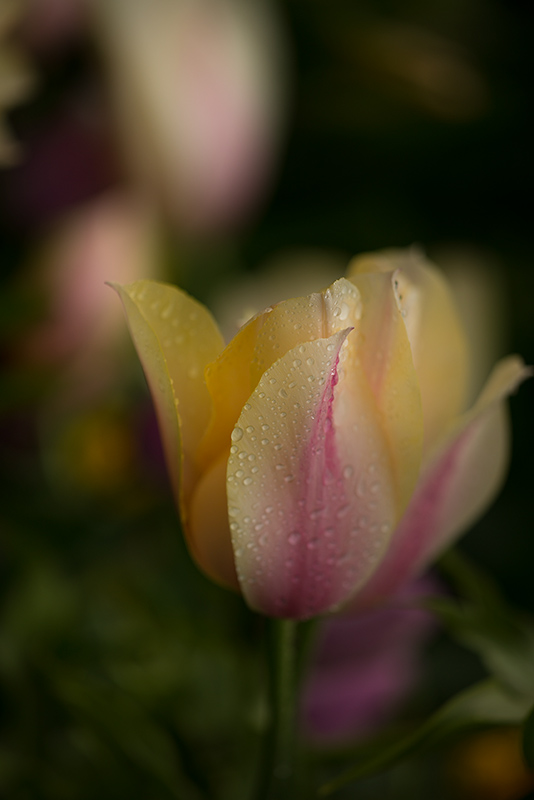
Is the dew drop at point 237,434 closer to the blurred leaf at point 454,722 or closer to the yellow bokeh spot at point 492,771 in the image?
the blurred leaf at point 454,722

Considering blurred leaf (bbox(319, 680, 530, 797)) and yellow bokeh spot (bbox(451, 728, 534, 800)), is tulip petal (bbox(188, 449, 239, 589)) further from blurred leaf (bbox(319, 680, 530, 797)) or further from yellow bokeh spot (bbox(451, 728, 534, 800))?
yellow bokeh spot (bbox(451, 728, 534, 800))

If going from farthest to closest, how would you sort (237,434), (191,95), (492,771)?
(191,95) → (492,771) → (237,434)

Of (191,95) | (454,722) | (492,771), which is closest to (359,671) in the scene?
(492,771)

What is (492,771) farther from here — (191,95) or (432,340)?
(191,95)

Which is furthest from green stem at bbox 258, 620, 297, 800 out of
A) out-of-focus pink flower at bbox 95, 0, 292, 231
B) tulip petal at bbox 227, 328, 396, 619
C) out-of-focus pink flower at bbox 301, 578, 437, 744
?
out-of-focus pink flower at bbox 95, 0, 292, 231

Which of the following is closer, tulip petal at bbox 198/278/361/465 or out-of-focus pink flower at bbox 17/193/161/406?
tulip petal at bbox 198/278/361/465

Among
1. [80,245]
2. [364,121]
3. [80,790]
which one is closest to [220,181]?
[80,245]

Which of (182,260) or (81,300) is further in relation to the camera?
(182,260)

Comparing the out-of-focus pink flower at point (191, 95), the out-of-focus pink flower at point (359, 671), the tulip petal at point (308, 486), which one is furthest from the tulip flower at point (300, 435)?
the out-of-focus pink flower at point (191, 95)
